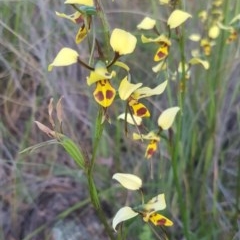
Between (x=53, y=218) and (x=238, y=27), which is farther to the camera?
(x=53, y=218)

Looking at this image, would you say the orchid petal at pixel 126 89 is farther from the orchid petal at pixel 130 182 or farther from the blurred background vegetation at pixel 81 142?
the blurred background vegetation at pixel 81 142

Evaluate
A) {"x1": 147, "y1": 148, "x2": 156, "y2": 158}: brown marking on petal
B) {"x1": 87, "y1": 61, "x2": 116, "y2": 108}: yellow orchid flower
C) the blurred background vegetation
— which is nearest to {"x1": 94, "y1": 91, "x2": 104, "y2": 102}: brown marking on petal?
{"x1": 87, "y1": 61, "x2": 116, "y2": 108}: yellow orchid flower

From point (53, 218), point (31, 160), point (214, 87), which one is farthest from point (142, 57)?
point (53, 218)

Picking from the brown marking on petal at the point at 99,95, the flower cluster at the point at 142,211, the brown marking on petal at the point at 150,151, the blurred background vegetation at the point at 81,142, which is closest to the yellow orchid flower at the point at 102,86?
the brown marking on petal at the point at 99,95

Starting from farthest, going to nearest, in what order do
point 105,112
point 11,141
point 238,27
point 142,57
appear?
1. point 142,57
2. point 11,141
3. point 238,27
4. point 105,112

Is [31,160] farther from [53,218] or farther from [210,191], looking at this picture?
[210,191]

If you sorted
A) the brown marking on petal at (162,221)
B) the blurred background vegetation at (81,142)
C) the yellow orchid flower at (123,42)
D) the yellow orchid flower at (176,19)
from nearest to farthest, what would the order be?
the yellow orchid flower at (123,42), the brown marking on petal at (162,221), the yellow orchid flower at (176,19), the blurred background vegetation at (81,142)

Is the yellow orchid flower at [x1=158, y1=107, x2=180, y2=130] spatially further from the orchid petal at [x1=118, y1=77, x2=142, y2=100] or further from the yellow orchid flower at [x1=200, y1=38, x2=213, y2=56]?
the yellow orchid flower at [x1=200, y1=38, x2=213, y2=56]
